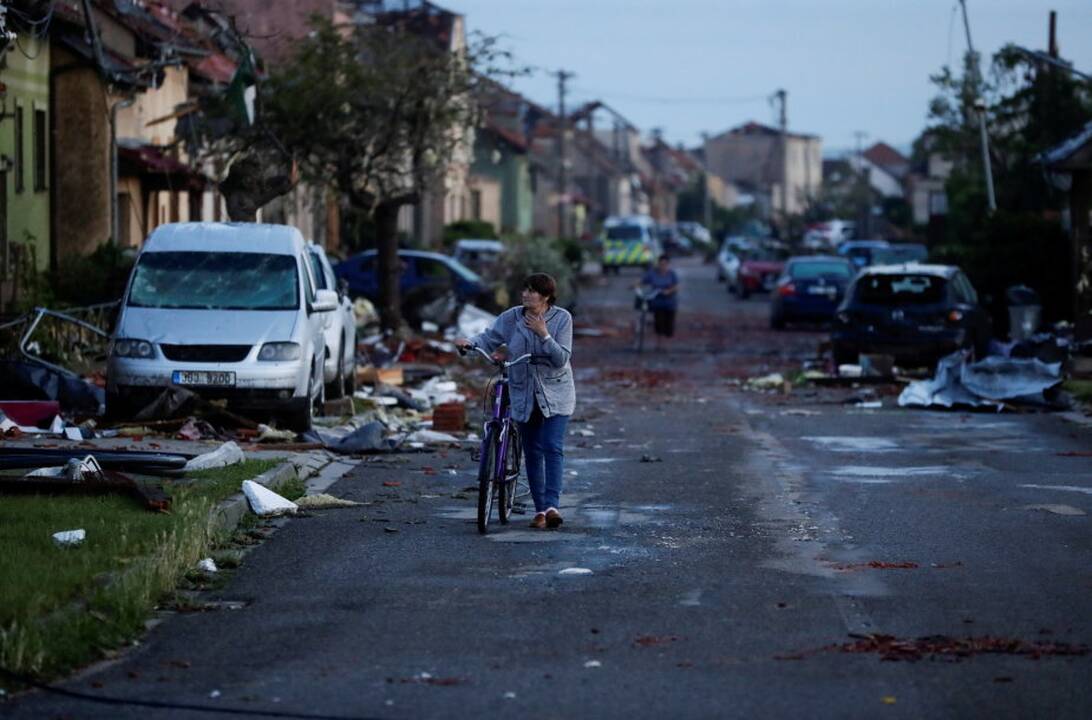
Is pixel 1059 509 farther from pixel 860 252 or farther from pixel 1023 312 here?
pixel 860 252

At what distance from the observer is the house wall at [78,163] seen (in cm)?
2939

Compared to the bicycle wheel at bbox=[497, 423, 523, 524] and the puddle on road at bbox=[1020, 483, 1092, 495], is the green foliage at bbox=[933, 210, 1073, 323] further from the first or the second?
the bicycle wheel at bbox=[497, 423, 523, 524]

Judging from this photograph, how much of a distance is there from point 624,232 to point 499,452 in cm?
7110

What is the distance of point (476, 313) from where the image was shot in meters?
36.1

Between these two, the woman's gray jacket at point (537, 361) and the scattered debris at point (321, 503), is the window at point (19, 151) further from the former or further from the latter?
the woman's gray jacket at point (537, 361)

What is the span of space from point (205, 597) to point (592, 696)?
9.64 feet

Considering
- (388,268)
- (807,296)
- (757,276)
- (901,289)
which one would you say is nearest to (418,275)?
(388,268)

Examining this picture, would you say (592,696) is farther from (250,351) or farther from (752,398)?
(752,398)

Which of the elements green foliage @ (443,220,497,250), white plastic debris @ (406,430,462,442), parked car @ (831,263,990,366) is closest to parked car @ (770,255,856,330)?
parked car @ (831,263,990,366)

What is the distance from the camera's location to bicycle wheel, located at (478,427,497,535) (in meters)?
11.6

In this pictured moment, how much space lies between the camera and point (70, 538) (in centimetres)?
1027

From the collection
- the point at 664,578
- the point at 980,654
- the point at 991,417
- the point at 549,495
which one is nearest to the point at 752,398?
the point at 991,417

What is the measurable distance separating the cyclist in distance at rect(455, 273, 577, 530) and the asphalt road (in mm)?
355

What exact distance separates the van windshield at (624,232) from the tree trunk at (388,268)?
4761 centimetres
